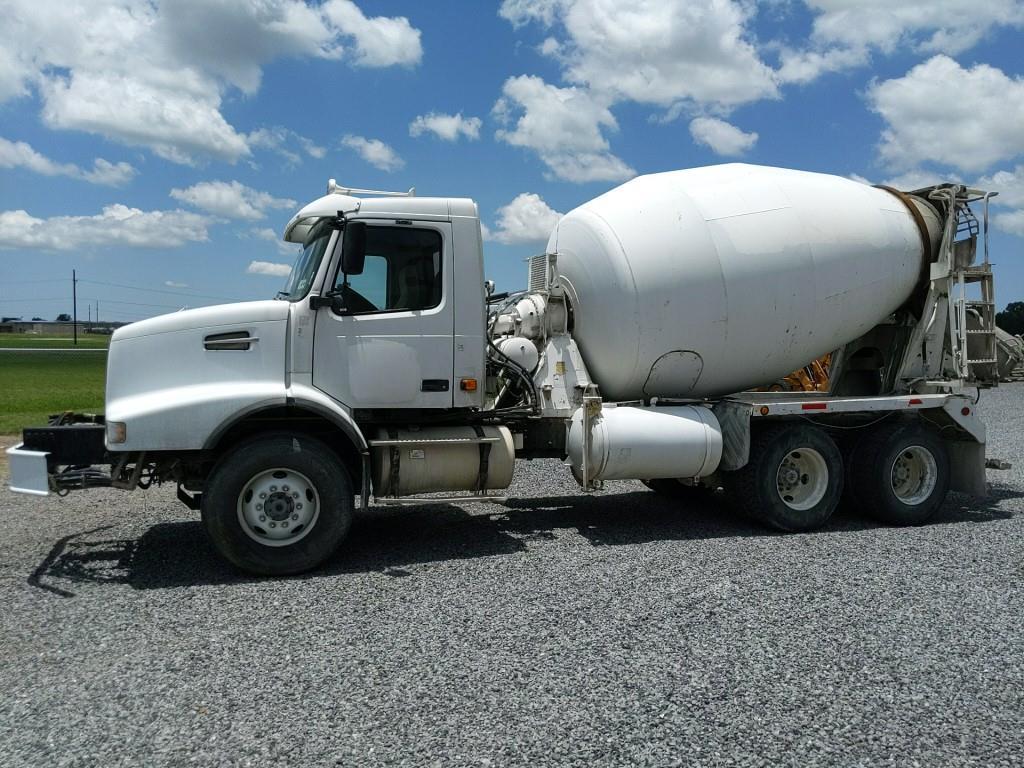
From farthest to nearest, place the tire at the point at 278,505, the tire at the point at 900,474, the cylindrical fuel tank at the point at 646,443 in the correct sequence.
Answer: the tire at the point at 900,474 → the cylindrical fuel tank at the point at 646,443 → the tire at the point at 278,505

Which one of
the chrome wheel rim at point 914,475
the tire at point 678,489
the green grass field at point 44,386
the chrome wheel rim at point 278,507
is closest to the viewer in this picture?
the chrome wheel rim at point 278,507

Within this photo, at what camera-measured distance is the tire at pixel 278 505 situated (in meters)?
6.11

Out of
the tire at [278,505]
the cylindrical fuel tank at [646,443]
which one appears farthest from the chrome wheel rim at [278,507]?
the cylindrical fuel tank at [646,443]

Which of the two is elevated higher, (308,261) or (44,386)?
(308,261)

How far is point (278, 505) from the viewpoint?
6.27 meters

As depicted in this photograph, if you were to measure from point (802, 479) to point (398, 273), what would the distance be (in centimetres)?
443

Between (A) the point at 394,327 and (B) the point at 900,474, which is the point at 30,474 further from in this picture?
(B) the point at 900,474

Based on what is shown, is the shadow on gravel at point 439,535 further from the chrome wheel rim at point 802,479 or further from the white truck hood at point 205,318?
the white truck hood at point 205,318

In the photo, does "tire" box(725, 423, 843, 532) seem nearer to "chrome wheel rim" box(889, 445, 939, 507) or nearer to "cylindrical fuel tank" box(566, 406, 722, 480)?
"cylindrical fuel tank" box(566, 406, 722, 480)

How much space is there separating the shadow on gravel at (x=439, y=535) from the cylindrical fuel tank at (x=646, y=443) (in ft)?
2.11

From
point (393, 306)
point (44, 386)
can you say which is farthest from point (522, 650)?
point (44, 386)

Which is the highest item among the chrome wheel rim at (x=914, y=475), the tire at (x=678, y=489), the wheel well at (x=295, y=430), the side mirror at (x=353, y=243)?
the side mirror at (x=353, y=243)

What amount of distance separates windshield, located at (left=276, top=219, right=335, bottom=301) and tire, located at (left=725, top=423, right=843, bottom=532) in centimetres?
434

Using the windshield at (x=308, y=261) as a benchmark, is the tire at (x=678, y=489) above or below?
below
